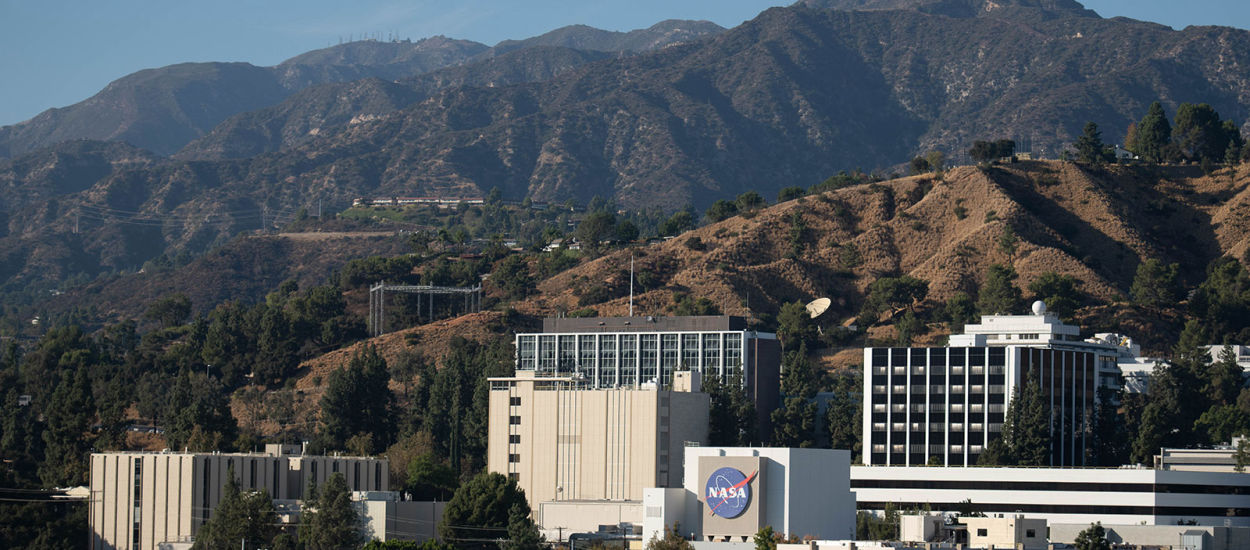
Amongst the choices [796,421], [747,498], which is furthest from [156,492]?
[796,421]

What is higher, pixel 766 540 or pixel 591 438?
pixel 591 438

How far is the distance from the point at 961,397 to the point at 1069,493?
28.6 metres

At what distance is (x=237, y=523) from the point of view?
131500 mm

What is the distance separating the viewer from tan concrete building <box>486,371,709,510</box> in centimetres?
15275

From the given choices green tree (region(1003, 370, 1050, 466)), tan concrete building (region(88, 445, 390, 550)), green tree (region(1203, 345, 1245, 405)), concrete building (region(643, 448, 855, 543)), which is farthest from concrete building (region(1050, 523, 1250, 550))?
tan concrete building (region(88, 445, 390, 550))

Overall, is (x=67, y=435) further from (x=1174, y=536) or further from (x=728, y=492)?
(x=1174, y=536)

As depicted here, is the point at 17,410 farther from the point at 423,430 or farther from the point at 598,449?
the point at 598,449

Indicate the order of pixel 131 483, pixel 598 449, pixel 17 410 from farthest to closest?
pixel 17 410
pixel 598 449
pixel 131 483

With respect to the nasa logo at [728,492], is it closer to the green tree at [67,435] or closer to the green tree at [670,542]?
the green tree at [670,542]

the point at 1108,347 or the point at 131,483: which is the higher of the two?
the point at 1108,347

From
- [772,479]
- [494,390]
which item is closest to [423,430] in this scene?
[494,390]

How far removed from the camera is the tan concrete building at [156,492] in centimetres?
14250

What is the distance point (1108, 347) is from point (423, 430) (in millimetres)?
77644

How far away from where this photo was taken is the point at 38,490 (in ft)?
512
